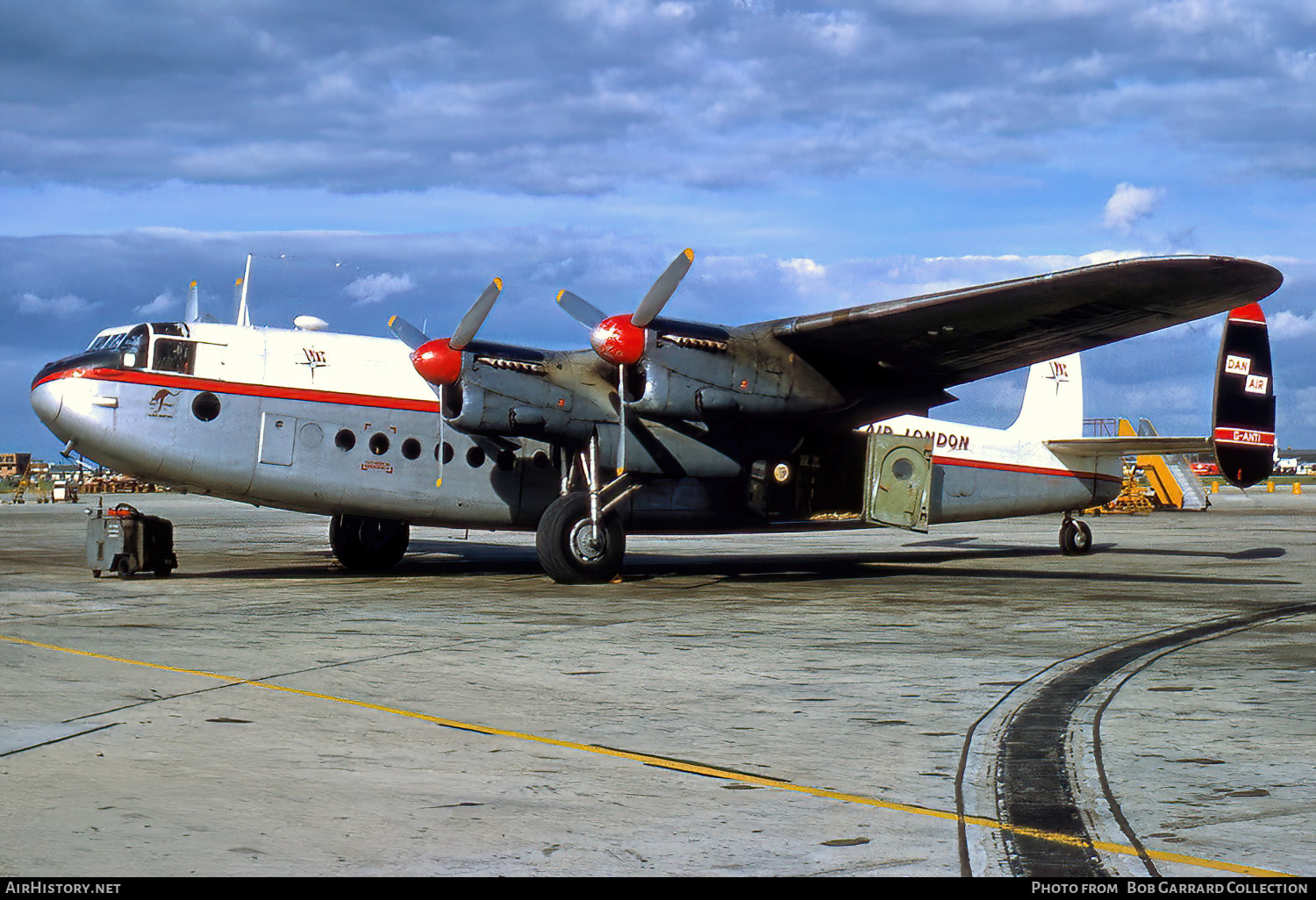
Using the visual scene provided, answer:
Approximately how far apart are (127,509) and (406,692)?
34.9 feet

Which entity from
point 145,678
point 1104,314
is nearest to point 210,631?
point 145,678

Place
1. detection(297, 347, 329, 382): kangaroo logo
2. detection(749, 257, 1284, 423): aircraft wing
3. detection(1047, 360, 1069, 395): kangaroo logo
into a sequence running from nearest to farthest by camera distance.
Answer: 1. detection(749, 257, 1284, 423): aircraft wing
2. detection(297, 347, 329, 382): kangaroo logo
3. detection(1047, 360, 1069, 395): kangaroo logo

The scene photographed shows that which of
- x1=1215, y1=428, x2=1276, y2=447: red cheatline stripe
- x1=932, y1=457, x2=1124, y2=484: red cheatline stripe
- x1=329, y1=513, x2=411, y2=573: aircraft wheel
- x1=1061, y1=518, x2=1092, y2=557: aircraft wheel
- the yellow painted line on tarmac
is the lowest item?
the yellow painted line on tarmac

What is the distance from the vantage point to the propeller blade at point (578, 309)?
1681 cm

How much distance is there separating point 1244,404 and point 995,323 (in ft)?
14.5


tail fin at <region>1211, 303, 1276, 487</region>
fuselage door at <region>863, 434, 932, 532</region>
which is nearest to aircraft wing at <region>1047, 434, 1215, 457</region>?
tail fin at <region>1211, 303, 1276, 487</region>

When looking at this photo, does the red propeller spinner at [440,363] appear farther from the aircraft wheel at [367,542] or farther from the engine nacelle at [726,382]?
the aircraft wheel at [367,542]

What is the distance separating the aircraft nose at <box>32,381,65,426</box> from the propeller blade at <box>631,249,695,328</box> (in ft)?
25.4

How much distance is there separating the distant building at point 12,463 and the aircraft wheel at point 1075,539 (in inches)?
3953

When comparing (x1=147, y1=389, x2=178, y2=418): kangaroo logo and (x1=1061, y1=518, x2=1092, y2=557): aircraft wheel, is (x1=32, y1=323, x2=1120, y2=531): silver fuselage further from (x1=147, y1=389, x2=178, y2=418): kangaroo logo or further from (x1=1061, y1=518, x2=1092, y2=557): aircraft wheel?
(x1=1061, y1=518, x2=1092, y2=557): aircraft wheel

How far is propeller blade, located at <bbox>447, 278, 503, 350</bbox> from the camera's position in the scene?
15.9 metres

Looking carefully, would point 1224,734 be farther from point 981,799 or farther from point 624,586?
point 624,586

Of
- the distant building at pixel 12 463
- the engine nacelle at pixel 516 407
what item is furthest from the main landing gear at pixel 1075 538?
the distant building at pixel 12 463

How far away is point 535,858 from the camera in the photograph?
4414mm
